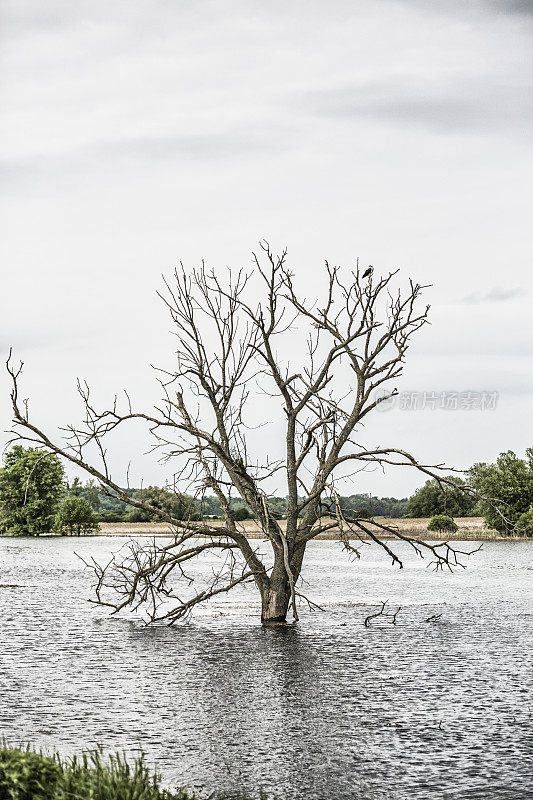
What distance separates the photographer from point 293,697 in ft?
46.5

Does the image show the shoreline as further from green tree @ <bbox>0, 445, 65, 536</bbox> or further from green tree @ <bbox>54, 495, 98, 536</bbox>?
green tree @ <bbox>0, 445, 65, 536</bbox>

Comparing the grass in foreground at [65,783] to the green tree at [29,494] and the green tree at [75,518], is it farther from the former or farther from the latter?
the green tree at [75,518]

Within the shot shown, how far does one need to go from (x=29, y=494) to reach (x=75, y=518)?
535 cm

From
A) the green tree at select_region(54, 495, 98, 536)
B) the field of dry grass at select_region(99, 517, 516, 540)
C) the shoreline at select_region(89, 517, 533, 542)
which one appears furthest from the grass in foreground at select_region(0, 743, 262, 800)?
the green tree at select_region(54, 495, 98, 536)

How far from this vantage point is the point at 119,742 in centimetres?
1118

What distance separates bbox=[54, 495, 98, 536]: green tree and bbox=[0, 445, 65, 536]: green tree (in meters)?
2.02

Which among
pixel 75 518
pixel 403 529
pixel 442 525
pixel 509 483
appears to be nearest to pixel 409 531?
pixel 403 529

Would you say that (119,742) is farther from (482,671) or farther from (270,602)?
(270,602)

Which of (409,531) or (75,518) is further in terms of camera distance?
(75,518)

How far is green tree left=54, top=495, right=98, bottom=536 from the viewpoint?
310 feet

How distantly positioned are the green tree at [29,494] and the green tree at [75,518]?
79.6 inches

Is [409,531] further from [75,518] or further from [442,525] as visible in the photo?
[75,518]

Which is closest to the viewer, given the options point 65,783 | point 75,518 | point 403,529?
point 65,783

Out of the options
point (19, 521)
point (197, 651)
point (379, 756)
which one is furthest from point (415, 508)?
point (379, 756)
